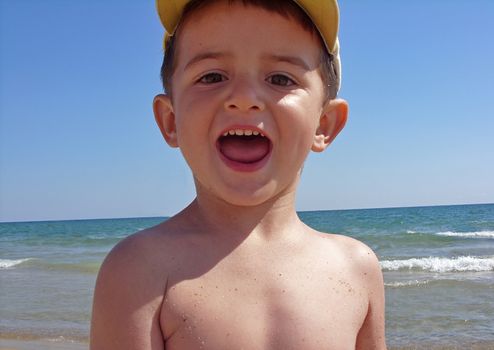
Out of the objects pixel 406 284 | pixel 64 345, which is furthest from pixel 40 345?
pixel 406 284

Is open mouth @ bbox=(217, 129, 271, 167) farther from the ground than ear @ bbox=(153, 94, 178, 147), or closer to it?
closer to it

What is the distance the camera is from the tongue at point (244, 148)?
1610mm

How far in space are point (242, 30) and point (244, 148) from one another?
13.1 inches

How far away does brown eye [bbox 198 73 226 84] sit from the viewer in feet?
5.32

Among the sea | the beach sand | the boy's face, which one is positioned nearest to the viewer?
the boy's face

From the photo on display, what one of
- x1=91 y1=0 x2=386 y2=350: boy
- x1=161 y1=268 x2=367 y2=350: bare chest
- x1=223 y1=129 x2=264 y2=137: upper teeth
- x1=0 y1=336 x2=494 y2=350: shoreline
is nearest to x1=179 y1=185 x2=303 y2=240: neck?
x1=91 y1=0 x2=386 y2=350: boy

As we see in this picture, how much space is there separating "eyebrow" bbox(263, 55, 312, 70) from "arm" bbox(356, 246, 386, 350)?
2.26ft

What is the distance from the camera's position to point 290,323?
5.27ft

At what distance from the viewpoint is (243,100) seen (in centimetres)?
156

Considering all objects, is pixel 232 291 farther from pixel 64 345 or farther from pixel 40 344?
pixel 40 344

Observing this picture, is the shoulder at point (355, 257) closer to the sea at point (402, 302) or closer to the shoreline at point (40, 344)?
the sea at point (402, 302)

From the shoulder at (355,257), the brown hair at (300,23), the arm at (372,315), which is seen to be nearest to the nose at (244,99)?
the brown hair at (300,23)

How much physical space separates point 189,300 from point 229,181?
35 centimetres

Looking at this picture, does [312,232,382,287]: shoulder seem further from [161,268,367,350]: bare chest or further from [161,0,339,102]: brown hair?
[161,0,339,102]: brown hair
